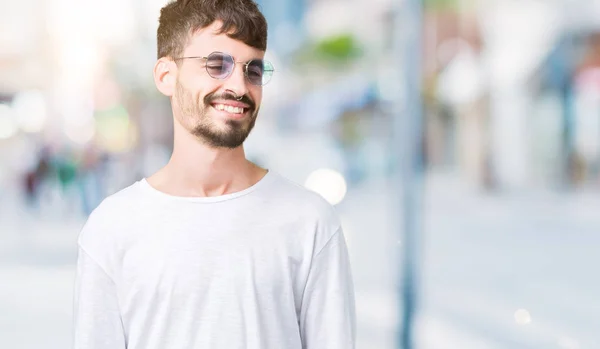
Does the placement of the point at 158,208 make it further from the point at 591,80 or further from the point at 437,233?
the point at 591,80

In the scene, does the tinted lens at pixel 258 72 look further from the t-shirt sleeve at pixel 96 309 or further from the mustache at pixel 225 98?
the t-shirt sleeve at pixel 96 309

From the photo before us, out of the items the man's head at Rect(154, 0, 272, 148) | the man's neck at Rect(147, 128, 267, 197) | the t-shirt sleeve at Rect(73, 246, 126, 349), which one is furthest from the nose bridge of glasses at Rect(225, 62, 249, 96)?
the t-shirt sleeve at Rect(73, 246, 126, 349)

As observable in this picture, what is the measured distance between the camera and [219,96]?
1.75m

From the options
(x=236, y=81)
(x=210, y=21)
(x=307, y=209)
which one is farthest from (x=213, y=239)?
(x=210, y=21)

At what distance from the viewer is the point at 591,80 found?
81.2 ft

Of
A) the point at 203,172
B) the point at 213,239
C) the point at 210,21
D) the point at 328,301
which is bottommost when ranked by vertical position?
the point at 328,301

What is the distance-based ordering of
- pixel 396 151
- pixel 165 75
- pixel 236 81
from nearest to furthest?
pixel 236 81
pixel 165 75
pixel 396 151

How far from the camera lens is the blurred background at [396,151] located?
6.50 meters

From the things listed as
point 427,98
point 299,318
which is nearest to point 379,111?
point 427,98

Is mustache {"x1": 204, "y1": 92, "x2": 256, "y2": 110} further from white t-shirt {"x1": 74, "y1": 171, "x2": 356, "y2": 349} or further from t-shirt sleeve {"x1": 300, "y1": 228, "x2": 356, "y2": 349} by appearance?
t-shirt sleeve {"x1": 300, "y1": 228, "x2": 356, "y2": 349}

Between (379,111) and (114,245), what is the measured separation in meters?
33.9

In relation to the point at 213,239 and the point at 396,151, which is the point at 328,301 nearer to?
the point at 213,239

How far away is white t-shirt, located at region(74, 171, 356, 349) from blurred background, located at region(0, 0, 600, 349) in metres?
0.37

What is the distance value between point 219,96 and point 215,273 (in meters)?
0.37
